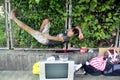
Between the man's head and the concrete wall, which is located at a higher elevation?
the man's head

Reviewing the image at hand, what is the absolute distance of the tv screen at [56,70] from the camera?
9.57ft

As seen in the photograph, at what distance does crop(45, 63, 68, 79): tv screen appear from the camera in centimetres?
292

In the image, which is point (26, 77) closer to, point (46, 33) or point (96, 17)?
point (46, 33)

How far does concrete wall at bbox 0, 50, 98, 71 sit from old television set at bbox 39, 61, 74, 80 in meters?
0.49

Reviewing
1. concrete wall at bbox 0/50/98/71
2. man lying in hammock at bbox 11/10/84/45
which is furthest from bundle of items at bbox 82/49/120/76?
man lying in hammock at bbox 11/10/84/45

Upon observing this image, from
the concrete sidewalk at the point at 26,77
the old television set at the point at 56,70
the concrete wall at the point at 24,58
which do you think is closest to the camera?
the old television set at the point at 56,70

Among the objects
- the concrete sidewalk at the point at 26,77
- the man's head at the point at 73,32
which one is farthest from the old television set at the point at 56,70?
the man's head at the point at 73,32

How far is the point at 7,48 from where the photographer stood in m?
3.48

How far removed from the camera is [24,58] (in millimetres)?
3387

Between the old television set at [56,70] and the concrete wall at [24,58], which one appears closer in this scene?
the old television set at [56,70]

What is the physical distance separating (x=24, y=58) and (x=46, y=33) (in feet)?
1.83

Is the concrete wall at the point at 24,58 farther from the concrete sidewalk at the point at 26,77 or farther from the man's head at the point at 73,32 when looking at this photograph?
the man's head at the point at 73,32

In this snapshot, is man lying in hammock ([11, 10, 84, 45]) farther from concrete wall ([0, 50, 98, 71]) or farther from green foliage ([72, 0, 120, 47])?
concrete wall ([0, 50, 98, 71])

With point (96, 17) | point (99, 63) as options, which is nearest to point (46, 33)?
point (96, 17)
